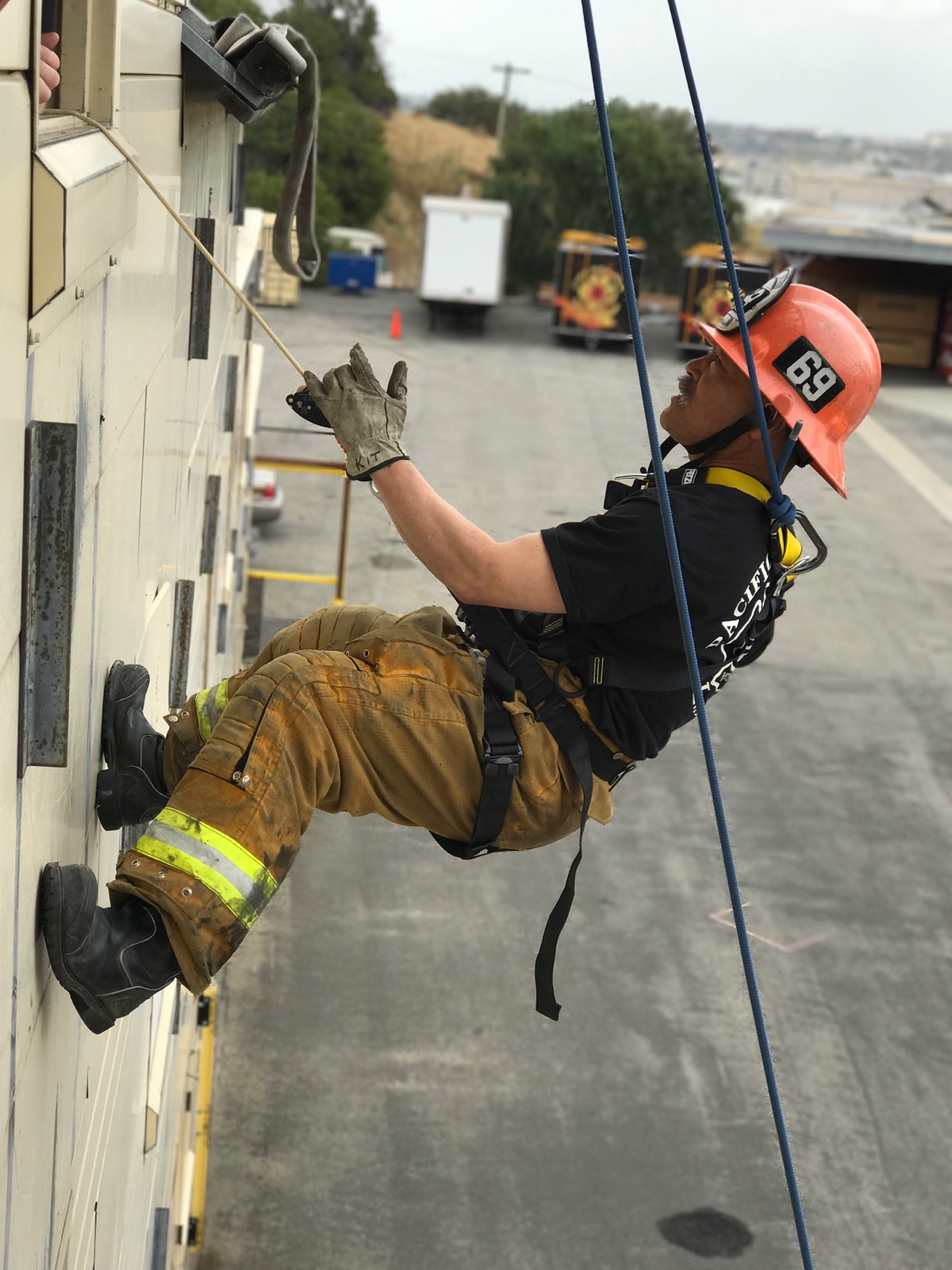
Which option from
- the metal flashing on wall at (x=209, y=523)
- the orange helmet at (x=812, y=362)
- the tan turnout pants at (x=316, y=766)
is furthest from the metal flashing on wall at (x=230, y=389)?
the orange helmet at (x=812, y=362)

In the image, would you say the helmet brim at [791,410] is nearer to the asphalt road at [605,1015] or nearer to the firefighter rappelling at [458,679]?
the firefighter rappelling at [458,679]

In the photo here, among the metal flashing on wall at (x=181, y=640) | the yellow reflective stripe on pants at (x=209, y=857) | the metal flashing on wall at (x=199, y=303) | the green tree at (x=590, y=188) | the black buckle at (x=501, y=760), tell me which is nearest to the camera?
the yellow reflective stripe on pants at (x=209, y=857)

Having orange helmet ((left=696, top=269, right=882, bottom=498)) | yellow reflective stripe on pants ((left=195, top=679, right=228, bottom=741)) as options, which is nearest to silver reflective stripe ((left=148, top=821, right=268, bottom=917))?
yellow reflective stripe on pants ((left=195, top=679, right=228, bottom=741))

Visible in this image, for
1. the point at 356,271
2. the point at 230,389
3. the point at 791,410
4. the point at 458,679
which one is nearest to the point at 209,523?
the point at 230,389

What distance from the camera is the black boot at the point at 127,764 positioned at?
3.18 m

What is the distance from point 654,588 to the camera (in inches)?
126

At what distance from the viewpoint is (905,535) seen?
2362cm

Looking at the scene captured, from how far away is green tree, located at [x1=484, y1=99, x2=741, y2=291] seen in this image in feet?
105

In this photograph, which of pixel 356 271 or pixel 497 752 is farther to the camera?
pixel 356 271

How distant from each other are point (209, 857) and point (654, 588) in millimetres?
1140

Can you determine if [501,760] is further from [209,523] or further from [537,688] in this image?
[209,523]

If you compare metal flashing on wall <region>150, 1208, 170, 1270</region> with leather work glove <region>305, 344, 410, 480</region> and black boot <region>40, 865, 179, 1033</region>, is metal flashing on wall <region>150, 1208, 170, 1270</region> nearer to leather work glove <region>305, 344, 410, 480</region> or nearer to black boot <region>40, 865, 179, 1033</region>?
black boot <region>40, 865, 179, 1033</region>

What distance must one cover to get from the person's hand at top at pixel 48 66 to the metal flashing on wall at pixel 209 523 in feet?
13.9

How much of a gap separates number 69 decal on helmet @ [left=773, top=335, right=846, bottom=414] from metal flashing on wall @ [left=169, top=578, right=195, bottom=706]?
7.70 ft
